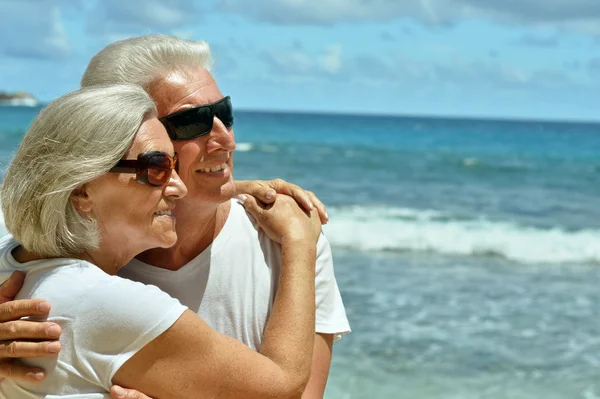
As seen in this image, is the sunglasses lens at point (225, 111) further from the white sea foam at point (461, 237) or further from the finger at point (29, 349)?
the white sea foam at point (461, 237)

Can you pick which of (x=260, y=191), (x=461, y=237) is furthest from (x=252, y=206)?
(x=461, y=237)

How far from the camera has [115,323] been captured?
6.89 feet

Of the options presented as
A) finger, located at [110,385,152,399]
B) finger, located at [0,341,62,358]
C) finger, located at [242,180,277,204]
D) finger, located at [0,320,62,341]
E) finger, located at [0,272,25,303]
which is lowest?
finger, located at [110,385,152,399]

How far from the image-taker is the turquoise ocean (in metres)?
7.15

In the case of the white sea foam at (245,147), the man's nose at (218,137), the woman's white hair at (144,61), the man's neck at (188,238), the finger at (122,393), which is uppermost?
the white sea foam at (245,147)

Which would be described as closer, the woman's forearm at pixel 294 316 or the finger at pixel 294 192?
the woman's forearm at pixel 294 316

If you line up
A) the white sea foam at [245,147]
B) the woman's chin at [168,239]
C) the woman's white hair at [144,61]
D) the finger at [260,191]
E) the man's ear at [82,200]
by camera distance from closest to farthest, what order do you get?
the man's ear at [82,200]
the woman's chin at [168,239]
the woman's white hair at [144,61]
the finger at [260,191]
the white sea foam at [245,147]

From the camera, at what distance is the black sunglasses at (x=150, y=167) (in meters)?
2.26

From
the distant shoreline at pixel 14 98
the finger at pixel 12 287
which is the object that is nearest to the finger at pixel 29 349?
the finger at pixel 12 287

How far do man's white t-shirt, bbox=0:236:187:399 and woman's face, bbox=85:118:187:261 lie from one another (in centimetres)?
16

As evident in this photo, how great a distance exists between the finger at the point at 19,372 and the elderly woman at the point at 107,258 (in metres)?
0.02

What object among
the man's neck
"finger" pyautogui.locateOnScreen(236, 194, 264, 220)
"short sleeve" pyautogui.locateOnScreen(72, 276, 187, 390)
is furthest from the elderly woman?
"finger" pyautogui.locateOnScreen(236, 194, 264, 220)

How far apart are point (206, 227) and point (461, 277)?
28.1ft

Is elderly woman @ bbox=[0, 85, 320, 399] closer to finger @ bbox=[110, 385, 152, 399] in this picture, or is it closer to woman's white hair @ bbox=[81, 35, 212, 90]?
finger @ bbox=[110, 385, 152, 399]
